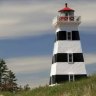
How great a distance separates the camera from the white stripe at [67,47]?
167 feet

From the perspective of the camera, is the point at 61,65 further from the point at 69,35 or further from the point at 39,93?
the point at 39,93

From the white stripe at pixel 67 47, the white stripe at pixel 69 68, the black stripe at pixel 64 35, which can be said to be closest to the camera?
the white stripe at pixel 69 68

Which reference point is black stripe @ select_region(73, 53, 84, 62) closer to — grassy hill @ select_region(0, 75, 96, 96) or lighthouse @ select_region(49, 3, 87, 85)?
lighthouse @ select_region(49, 3, 87, 85)

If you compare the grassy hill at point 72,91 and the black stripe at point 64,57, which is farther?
the black stripe at point 64,57

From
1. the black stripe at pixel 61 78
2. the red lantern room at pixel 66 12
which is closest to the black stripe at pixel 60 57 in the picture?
the black stripe at pixel 61 78

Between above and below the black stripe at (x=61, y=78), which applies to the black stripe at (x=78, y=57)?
above

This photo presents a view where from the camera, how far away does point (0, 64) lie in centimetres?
7088

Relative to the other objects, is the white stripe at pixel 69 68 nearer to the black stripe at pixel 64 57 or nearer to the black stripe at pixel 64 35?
the black stripe at pixel 64 57

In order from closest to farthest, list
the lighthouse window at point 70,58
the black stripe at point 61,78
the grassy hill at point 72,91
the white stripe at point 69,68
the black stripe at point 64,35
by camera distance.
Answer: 1. the grassy hill at point 72,91
2. the black stripe at point 61,78
3. the white stripe at point 69,68
4. the lighthouse window at point 70,58
5. the black stripe at point 64,35

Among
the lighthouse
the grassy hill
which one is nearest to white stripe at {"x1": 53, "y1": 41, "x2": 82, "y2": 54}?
the lighthouse

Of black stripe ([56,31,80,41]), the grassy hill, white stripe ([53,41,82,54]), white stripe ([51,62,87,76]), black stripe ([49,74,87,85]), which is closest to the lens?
the grassy hill

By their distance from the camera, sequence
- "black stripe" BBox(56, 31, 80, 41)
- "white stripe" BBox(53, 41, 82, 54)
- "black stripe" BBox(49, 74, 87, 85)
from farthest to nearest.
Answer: "black stripe" BBox(56, 31, 80, 41)
"white stripe" BBox(53, 41, 82, 54)
"black stripe" BBox(49, 74, 87, 85)

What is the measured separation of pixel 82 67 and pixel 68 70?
132 cm

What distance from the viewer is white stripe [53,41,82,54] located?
5075 cm
